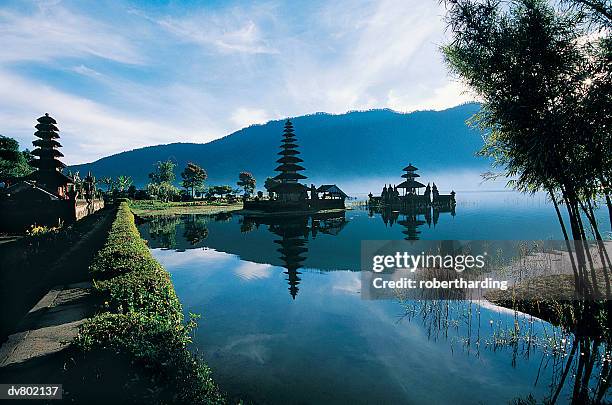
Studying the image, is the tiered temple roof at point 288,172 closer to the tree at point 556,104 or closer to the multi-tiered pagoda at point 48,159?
the multi-tiered pagoda at point 48,159

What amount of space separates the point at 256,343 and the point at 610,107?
9.06m

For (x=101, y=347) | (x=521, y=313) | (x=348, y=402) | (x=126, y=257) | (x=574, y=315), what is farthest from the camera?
(x=126, y=257)

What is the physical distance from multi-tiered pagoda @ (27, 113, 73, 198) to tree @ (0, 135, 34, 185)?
28.2 metres

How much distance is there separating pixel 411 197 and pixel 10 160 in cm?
7689

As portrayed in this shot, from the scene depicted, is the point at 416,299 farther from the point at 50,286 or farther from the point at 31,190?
the point at 31,190

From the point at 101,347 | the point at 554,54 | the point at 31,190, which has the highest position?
the point at 554,54

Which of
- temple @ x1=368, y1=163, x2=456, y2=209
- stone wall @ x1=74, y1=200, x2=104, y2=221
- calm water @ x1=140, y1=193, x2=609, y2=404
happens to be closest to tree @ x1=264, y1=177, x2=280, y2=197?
temple @ x1=368, y1=163, x2=456, y2=209

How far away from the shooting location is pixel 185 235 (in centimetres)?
2611

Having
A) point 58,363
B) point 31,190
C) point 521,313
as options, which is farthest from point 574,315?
point 31,190

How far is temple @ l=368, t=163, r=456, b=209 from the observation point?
2296 inches

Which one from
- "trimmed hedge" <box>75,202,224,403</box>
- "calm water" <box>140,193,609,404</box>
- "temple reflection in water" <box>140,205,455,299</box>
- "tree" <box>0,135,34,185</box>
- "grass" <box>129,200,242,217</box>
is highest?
"tree" <box>0,135,34,185</box>

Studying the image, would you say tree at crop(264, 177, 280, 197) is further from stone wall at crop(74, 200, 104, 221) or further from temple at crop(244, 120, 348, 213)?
stone wall at crop(74, 200, 104, 221)

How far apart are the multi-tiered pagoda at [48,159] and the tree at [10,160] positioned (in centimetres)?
2824

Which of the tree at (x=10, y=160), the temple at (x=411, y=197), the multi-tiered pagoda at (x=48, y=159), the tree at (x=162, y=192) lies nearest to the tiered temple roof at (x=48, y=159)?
the multi-tiered pagoda at (x=48, y=159)
